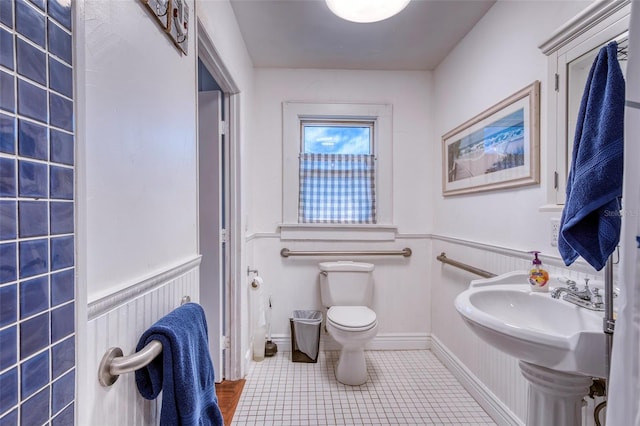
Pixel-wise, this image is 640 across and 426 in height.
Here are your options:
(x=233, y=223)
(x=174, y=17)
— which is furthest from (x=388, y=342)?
(x=174, y=17)

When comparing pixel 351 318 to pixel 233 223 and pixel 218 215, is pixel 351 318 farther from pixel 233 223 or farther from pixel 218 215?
pixel 218 215

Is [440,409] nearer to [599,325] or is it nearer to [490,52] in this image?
[599,325]

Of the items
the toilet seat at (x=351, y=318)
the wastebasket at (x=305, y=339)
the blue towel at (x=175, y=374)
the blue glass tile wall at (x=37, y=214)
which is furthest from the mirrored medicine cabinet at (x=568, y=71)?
the wastebasket at (x=305, y=339)

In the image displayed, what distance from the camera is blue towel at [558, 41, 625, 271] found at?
2.49ft

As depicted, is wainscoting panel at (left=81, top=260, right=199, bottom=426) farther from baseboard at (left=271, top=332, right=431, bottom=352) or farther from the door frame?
baseboard at (left=271, top=332, right=431, bottom=352)

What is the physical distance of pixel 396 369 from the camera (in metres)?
2.21

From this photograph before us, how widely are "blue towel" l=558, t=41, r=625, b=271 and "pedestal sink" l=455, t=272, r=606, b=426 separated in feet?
0.80

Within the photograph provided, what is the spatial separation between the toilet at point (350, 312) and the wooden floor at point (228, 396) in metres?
0.65

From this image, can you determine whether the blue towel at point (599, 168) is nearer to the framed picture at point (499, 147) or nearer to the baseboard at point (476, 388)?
the framed picture at point (499, 147)

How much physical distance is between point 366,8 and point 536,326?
1.59 metres

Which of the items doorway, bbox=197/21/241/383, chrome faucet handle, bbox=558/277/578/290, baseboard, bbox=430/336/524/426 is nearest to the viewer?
chrome faucet handle, bbox=558/277/578/290

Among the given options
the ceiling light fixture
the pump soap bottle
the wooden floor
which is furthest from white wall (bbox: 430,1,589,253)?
the wooden floor

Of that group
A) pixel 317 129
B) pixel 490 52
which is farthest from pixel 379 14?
pixel 317 129

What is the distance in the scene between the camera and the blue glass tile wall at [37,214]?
1.36ft
